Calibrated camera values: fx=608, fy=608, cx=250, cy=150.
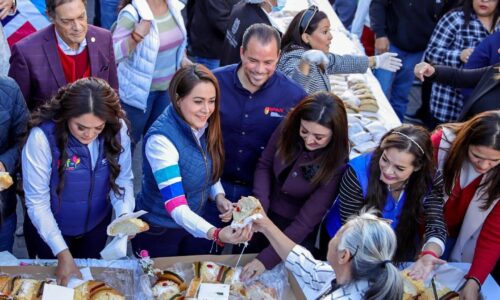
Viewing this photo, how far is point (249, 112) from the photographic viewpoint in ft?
9.90

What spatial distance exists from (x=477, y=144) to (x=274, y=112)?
0.97m

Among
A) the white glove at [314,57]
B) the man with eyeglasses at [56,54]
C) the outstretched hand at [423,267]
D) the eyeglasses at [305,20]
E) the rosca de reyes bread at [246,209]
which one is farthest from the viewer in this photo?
the eyeglasses at [305,20]

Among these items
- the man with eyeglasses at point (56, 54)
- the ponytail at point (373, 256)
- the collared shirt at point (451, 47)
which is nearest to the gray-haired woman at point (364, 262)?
the ponytail at point (373, 256)

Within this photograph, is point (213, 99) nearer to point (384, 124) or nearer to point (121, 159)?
point (121, 159)

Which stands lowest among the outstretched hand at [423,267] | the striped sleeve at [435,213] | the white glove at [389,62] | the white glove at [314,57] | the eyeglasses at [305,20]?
the outstretched hand at [423,267]

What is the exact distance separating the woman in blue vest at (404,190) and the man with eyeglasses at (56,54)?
1426 mm

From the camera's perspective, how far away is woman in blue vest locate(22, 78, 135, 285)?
2477mm

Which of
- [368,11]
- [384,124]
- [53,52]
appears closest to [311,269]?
[53,52]

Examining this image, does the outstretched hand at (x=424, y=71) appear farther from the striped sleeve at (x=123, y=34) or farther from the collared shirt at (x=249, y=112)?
the striped sleeve at (x=123, y=34)

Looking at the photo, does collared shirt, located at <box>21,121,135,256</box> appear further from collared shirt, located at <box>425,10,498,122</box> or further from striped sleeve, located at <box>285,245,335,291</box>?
collared shirt, located at <box>425,10,498,122</box>

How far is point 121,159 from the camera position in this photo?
8.84 feet

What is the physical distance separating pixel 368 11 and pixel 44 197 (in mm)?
4057

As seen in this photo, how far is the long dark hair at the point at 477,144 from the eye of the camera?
2701 millimetres

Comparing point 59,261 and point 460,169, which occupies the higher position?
point 460,169
